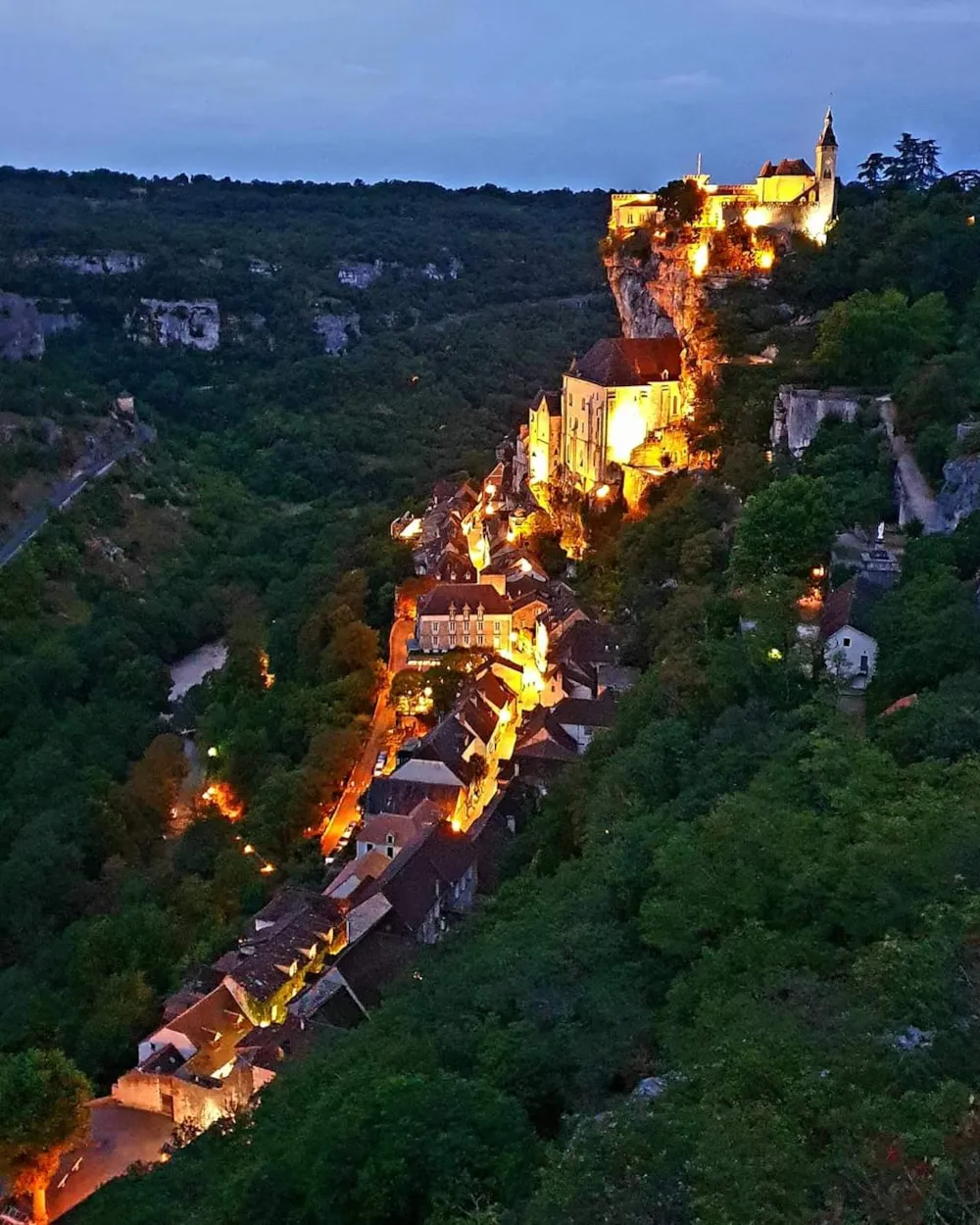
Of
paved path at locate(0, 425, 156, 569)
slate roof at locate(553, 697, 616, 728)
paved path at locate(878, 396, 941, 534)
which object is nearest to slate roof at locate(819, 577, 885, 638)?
paved path at locate(878, 396, 941, 534)

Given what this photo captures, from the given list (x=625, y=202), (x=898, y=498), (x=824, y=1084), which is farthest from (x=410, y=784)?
(x=625, y=202)

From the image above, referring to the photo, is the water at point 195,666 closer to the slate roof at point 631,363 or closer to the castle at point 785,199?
the slate roof at point 631,363

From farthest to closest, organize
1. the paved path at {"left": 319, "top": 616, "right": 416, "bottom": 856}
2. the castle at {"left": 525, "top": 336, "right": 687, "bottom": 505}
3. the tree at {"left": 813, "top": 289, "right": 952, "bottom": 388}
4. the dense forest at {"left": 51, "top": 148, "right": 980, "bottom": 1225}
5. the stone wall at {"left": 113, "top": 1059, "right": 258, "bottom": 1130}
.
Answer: the castle at {"left": 525, "top": 336, "right": 687, "bottom": 505} → the tree at {"left": 813, "top": 289, "right": 952, "bottom": 388} → the paved path at {"left": 319, "top": 616, "right": 416, "bottom": 856} → the stone wall at {"left": 113, "top": 1059, "right": 258, "bottom": 1130} → the dense forest at {"left": 51, "top": 148, "right": 980, "bottom": 1225}

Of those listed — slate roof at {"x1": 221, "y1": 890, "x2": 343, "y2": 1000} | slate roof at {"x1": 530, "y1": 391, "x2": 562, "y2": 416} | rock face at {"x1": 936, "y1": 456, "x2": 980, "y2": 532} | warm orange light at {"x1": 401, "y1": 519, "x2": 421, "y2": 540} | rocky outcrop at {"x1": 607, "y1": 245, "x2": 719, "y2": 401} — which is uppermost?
rocky outcrop at {"x1": 607, "y1": 245, "x2": 719, "y2": 401}

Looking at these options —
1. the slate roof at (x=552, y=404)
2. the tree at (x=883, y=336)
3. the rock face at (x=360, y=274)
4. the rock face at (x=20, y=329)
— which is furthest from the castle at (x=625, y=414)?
the rock face at (x=360, y=274)

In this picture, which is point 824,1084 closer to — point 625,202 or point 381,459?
point 625,202

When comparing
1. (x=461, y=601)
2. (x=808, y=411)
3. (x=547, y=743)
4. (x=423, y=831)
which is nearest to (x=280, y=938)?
(x=423, y=831)

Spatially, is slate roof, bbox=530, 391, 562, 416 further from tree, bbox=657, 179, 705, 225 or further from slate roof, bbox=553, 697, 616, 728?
slate roof, bbox=553, 697, 616, 728
